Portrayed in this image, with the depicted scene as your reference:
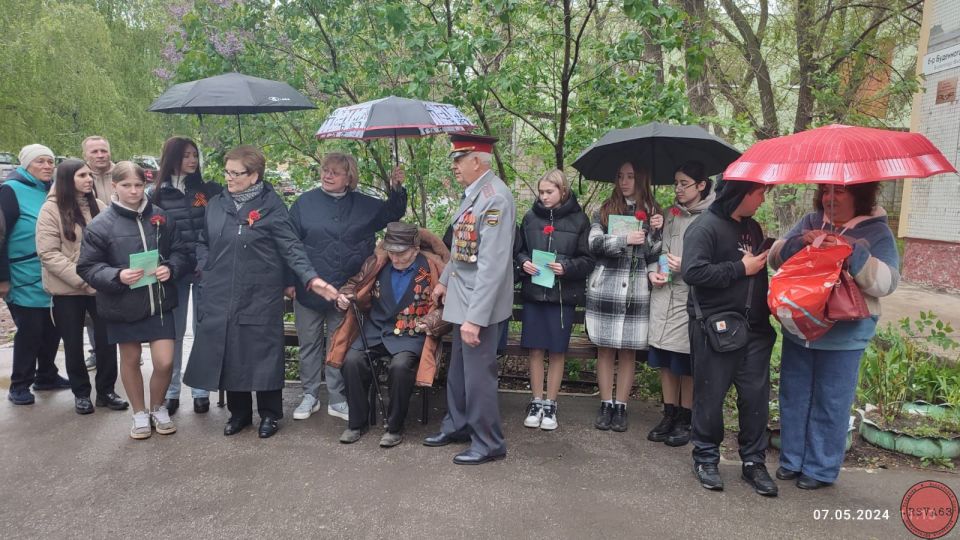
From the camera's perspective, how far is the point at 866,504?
3.41m

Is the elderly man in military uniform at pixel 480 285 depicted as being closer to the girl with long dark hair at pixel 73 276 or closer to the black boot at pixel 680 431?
→ the black boot at pixel 680 431

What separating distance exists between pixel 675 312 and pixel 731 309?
0.67 m

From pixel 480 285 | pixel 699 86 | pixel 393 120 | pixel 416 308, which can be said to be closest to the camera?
pixel 480 285

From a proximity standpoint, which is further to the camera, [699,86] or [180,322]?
[699,86]

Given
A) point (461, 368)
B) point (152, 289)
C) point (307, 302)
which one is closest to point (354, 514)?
point (461, 368)

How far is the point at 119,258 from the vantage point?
4.17 m

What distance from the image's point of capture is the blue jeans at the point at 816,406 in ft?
11.3

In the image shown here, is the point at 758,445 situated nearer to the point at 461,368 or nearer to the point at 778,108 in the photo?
the point at 461,368

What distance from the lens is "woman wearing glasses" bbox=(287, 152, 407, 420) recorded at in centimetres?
452

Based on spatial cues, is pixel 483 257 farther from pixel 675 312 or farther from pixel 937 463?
pixel 937 463

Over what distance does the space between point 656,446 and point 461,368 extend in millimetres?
1376

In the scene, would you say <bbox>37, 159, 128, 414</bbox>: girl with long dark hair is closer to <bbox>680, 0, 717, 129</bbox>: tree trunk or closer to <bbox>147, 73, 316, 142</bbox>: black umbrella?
<bbox>147, 73, 316, 142</bbox>: black umbrella

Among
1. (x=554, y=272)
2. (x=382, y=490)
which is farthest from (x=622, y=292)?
(x=382, y=490)

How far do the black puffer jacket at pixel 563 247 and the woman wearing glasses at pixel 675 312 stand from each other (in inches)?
18.5
